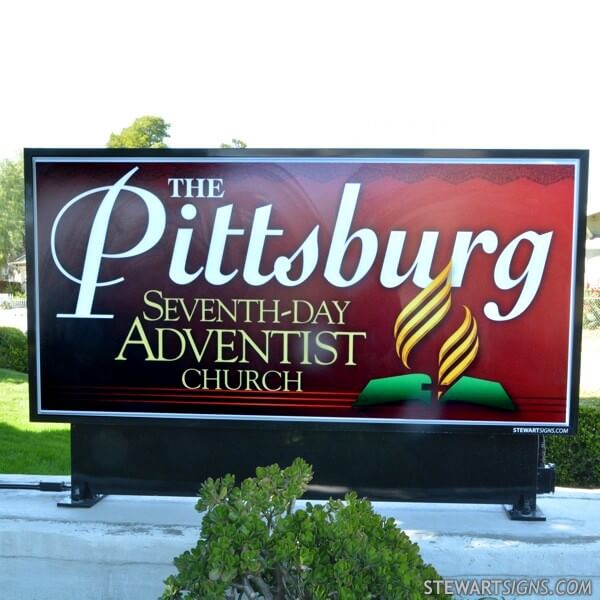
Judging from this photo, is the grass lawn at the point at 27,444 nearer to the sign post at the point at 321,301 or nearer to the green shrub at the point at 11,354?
the sign post at the point at 321,301

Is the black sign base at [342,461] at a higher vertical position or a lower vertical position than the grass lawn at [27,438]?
higher

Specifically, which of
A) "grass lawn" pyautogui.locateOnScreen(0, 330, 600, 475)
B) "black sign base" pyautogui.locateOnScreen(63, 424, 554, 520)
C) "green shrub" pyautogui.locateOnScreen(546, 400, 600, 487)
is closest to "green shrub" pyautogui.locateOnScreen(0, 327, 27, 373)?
"grass lawn" pyautogui.locateOnScreen(0, 330, 600, 475)

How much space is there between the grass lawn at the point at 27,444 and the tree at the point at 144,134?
4071 cm

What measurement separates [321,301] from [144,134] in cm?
4930

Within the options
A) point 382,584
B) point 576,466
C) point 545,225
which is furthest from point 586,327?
point 382,584

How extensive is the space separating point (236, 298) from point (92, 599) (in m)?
2.17

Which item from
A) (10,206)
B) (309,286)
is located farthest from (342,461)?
(10,206)

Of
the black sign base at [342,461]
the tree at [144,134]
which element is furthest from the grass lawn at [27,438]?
the tree at [144,134]

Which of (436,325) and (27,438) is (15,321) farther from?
(436,325)

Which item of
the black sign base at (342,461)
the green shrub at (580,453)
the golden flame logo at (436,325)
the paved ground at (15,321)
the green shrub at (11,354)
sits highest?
the golden flame logo at (436,325)

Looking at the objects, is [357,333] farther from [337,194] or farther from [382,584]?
[382,584]

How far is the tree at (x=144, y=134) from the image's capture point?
49344 mm

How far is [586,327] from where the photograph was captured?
1074 inches

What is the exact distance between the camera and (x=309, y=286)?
4.61m
